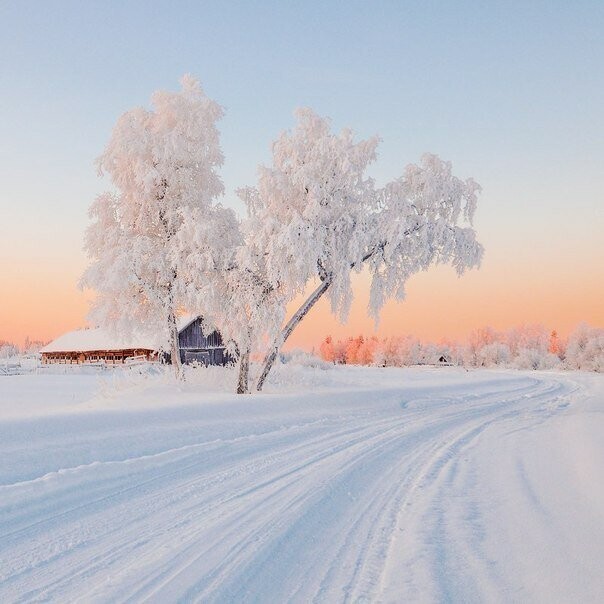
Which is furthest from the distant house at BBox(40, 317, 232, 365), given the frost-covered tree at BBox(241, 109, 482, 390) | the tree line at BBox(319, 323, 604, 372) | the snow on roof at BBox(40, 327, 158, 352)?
the tree line at BBox(319, 323, 604, 372)

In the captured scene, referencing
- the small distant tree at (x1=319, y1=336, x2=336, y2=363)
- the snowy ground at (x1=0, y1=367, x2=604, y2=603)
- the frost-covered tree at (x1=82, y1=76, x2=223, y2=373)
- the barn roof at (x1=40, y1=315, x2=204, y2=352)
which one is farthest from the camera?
the small distant tree at (x1=319, y1=336, x2=336, y2=363)

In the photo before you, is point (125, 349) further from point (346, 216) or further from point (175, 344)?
point (346, 216)

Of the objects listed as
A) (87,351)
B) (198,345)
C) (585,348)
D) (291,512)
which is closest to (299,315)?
(291,512)

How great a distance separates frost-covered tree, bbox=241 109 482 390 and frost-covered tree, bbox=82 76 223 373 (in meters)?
3.18

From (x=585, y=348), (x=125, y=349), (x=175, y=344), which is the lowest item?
(x=175, y=344)

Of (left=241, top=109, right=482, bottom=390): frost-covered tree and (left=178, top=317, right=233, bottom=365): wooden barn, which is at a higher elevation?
(left=241, top=109, right=482, bottom=390): frost-covered tree

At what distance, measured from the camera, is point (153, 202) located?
22047 mm

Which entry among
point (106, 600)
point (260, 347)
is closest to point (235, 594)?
point (106, 600)

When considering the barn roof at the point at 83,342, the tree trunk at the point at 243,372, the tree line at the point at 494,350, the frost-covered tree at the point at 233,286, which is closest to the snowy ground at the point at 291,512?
the frost-covered tree at the point at 233,286

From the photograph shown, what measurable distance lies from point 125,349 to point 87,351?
17.8ft

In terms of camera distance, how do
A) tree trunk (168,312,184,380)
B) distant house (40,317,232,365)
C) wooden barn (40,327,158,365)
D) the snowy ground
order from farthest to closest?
wooden barn (40,327,158,365)
distant house (40,317,232,365)
tree trunk (168,312,184,380)
the snowy ground

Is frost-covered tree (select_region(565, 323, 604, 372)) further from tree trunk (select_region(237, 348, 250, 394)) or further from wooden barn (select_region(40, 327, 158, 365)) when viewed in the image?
tree trunk (select_region(237, 348, 250, 394))

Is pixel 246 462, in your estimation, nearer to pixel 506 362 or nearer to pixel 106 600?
pixel 106 600

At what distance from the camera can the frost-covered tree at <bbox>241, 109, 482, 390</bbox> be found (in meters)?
19.6
